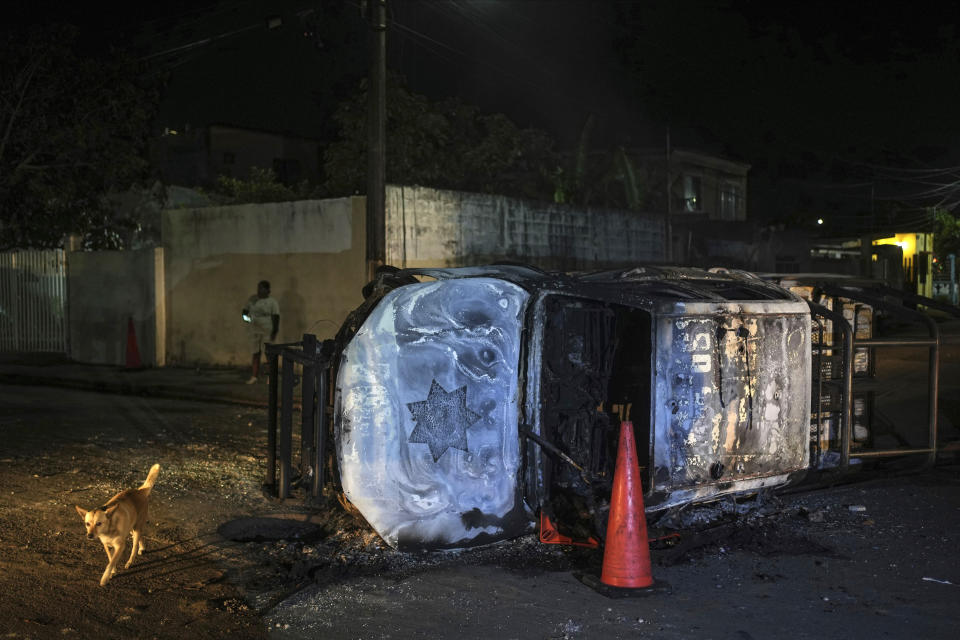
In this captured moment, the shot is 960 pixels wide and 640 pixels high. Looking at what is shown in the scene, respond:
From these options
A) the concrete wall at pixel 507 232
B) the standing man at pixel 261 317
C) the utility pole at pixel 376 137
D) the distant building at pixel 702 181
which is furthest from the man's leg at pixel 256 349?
the distant building at pixel 702 181

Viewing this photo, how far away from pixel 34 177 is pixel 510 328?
16814 millimetres

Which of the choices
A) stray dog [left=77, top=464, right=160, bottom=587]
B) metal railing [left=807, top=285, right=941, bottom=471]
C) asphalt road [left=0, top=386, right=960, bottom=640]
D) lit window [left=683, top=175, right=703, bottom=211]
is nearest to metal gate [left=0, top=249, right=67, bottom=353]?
asphalt road [left=0, top=386, right=960, bottom=640]

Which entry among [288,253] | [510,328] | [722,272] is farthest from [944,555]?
[288,253]

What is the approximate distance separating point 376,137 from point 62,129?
31.6 ft

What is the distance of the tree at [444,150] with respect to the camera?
22.5 m

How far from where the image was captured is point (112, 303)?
17156 millimetres

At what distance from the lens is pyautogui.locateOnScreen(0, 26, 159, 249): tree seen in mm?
18125

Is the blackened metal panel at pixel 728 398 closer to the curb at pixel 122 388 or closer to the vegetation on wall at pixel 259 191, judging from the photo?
the curb at pixel 122 388

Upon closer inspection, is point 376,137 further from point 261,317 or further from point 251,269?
point 251,269

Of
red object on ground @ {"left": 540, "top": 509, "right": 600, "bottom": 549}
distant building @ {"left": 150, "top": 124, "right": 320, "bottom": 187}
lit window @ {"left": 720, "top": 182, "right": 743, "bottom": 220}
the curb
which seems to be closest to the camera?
red object on ground @ {"left": 540, "top": 509, "right": 600, "bottom": 549}

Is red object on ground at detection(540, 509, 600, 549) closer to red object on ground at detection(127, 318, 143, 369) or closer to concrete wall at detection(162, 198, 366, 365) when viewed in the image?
concrete wall at detection(162, 198, 366, 365)

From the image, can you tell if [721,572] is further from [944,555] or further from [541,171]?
[541,171]

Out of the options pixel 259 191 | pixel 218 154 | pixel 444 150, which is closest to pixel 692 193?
pixel 444 150

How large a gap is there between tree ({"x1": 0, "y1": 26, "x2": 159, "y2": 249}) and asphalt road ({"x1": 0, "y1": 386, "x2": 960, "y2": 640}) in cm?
1324
